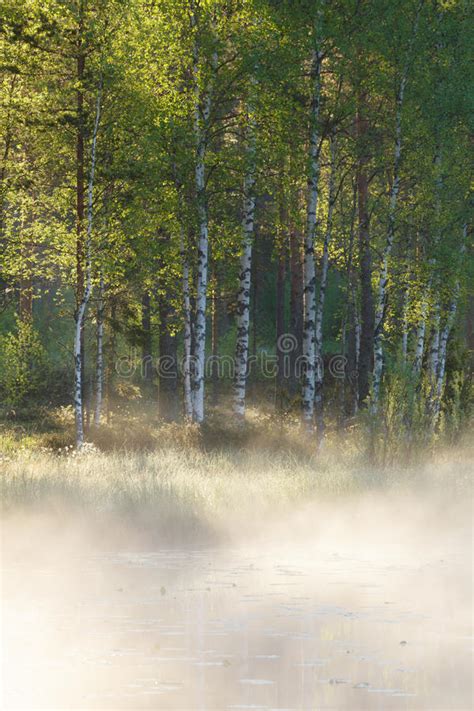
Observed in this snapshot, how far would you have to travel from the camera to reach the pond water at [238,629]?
22.1ft

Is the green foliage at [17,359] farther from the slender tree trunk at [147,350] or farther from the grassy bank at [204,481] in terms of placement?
the grassy bank at [204,481]

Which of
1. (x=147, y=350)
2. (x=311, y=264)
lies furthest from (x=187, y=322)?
(x=147, y=350)

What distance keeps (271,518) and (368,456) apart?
16.4ft

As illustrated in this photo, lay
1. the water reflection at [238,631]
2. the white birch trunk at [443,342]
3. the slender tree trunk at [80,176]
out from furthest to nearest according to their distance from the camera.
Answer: the white birch trunk at [443,342] < the slender tree trunk at [80,176] < the water reflection at [238,631]

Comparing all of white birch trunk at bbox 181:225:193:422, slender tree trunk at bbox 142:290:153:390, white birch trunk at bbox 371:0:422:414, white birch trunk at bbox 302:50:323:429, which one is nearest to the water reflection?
white birch trunk at bbox 302:50:323:429

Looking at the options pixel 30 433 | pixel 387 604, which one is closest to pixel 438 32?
pixel 30 433

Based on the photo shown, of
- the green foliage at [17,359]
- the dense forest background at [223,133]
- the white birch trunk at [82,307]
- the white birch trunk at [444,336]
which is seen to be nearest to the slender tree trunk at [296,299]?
the white birch trunk at [444,336]

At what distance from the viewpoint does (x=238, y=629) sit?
28.0 ft

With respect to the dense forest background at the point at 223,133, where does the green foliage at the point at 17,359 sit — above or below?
below

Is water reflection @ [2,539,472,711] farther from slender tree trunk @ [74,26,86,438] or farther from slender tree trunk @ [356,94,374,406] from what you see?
slender tree trunk @ [356,94,374,406]

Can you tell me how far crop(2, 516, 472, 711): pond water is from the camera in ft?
22.1

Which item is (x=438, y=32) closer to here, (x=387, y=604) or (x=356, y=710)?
(x=387, y=604)

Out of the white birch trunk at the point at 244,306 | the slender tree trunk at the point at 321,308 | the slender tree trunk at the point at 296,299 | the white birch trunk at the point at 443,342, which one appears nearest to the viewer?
the slender tree trunk at the point at 321,308

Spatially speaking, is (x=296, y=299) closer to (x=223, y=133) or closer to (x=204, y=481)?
(x=223, y=133)
